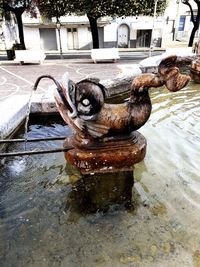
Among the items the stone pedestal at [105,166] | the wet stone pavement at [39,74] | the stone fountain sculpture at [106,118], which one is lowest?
the wet stone pavement at [39,74]

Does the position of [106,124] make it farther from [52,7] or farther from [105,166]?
[52,7]

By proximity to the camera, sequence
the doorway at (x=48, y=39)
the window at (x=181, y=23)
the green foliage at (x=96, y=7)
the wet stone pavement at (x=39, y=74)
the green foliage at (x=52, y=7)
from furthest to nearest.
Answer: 1. the window at (x=181, y=23)
2. the doorway at (x=48, y=39)
3. the green foliage at (x=52, y=7)
4. the green foliage at (x=96, y=7)
5. the wet stone pavement at (x=39, y=74)

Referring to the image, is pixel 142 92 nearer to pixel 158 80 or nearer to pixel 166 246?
Result: pixel 158 80

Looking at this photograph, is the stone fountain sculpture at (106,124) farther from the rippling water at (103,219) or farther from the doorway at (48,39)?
the doorway at (48,39)

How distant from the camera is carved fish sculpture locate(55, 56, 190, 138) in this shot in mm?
1940

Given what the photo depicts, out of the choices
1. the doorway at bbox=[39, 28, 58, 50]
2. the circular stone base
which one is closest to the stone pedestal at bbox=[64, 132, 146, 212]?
the circular stone base

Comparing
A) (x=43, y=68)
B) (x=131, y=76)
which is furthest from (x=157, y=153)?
(x=43, y=68)

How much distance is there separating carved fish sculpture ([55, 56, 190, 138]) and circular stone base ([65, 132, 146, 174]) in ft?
0.30

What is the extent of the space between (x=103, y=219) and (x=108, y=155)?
58 cm

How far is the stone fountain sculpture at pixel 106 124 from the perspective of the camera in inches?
76.8

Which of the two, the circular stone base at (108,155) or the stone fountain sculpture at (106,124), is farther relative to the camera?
the circular stone base at (108,155)

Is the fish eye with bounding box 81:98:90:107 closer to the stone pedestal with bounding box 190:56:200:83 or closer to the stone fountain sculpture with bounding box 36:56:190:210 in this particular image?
the stone fountain sculpture with bounding box 36:56:190:210

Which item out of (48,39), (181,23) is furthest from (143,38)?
(48,39)

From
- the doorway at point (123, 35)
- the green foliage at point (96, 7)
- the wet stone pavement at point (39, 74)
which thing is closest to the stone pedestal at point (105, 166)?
the wet stone pavement at point (39, 74)
